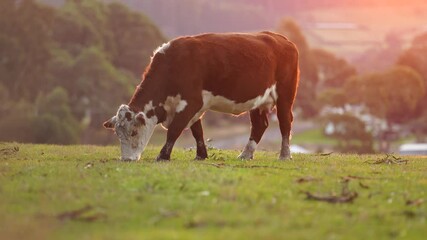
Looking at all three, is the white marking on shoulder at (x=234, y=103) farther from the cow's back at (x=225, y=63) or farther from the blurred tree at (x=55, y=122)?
the blurred tree at (x=55, y=122)

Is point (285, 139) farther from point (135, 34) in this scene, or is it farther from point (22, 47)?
point (135, 34)

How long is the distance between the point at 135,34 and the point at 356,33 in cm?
10716

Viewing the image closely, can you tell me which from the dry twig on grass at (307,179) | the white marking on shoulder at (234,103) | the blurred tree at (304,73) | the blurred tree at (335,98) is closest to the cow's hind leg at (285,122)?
the white marking on shoulder at (234,103)

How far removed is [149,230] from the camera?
415 inches

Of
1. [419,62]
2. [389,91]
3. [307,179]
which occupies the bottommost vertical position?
[419,62]

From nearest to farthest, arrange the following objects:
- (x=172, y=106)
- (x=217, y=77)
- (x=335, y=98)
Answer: (x=172, y=106), (x=217, y=77), (x=335, y=98)

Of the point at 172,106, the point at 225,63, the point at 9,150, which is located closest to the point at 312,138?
the point at 9,150

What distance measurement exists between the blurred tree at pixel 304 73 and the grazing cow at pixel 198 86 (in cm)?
7330

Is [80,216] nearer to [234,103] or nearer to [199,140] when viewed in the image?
[234,103]

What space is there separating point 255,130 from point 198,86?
2534mm

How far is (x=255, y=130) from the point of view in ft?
66.2

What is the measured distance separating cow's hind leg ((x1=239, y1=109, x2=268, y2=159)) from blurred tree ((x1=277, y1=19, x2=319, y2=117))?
2852 inches

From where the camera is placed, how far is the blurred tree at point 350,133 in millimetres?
69375

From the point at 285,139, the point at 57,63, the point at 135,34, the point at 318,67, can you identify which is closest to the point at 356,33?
the point at 318,67
